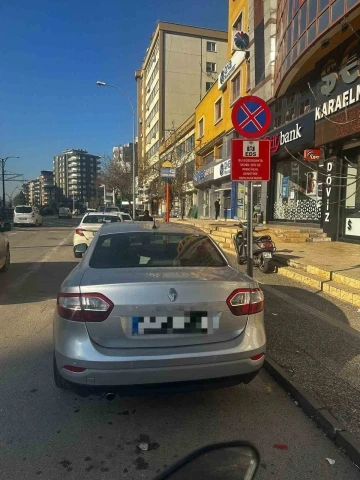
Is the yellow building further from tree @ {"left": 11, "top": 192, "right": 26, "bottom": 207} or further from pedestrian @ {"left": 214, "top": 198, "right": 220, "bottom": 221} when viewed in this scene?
tree @ {"left": 11, "top": 192, "right": 26, "bottom": 207}

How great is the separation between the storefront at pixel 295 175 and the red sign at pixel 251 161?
8432 millimetres

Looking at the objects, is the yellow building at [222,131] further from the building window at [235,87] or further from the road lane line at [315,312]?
the road lane line at [315,312]

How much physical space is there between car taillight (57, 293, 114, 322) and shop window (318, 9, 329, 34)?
1114 cm

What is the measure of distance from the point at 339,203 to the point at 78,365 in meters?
11.9

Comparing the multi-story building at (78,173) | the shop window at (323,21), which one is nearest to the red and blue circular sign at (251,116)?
the shop window at (323,21)

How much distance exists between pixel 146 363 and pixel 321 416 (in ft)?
4.79

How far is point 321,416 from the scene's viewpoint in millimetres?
2916

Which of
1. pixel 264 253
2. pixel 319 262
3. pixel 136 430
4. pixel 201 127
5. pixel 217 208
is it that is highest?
pixel 201 127

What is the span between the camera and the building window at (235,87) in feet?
78.8

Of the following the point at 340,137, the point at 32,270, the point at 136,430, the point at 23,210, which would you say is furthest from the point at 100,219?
the point at 23,210

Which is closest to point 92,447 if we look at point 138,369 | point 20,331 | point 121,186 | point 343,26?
point 138,369

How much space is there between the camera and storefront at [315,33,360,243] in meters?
10.7

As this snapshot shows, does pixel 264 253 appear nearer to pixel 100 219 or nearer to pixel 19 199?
pixel 100 219

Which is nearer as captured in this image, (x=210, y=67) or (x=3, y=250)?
(x=3, y=250)
